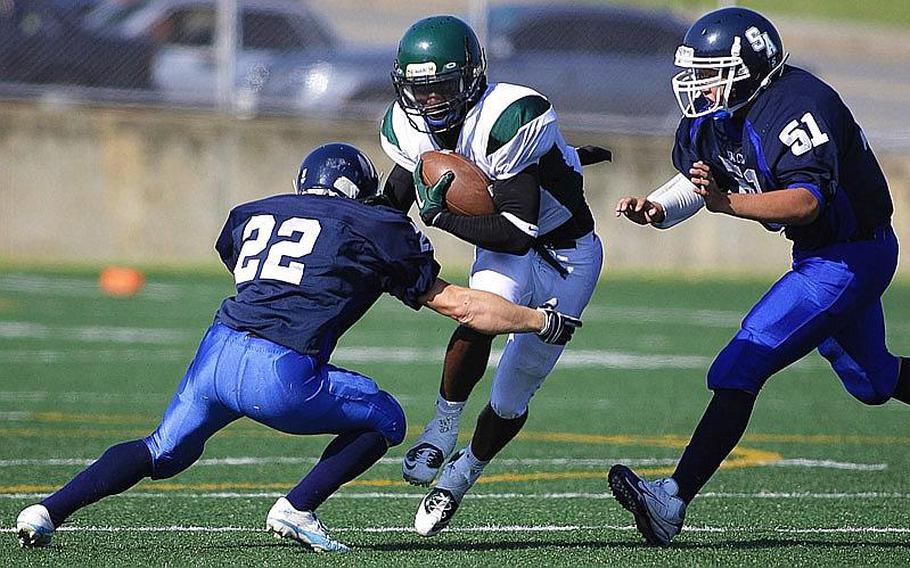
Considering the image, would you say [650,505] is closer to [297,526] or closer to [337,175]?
[297,526]

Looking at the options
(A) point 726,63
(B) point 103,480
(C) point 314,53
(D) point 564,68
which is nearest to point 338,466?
(B) point 103,480

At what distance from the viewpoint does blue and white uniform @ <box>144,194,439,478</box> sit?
15.8 ft

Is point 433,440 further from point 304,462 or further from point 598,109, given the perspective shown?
point 598,109

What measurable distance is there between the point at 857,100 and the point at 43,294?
32.8 feet

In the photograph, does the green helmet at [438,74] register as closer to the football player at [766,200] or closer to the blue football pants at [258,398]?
the football player at [766,200]

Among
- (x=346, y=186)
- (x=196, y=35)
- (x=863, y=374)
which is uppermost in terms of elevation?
(x=346, y=186)

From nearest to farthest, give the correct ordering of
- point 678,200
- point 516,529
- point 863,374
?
1. point 516,529
2. point 678,200
3. point 863,374

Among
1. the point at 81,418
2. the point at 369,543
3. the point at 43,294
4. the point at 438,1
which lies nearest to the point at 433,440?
the point at 369,543

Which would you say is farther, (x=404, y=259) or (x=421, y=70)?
(x=421, y=70)

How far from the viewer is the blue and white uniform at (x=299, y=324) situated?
4801mm

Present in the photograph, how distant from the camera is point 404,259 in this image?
486 centimetres

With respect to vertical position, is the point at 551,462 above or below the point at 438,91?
below

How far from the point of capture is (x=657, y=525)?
200 inches

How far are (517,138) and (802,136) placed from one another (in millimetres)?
943
